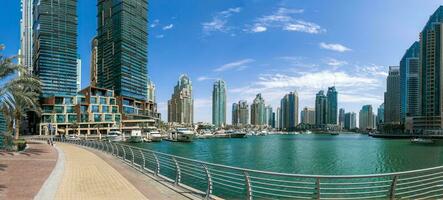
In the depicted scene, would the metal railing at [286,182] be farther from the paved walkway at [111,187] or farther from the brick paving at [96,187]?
the brick paving at [96,187]

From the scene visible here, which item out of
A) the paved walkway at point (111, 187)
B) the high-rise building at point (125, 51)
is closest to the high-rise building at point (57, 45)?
the high-rise building at point (125, 51)

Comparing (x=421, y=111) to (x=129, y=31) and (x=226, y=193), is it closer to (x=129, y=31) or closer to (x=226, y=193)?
(x=129, y=31)

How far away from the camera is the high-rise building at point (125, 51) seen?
17825 cm

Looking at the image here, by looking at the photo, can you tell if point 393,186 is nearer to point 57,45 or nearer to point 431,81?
point 57,45

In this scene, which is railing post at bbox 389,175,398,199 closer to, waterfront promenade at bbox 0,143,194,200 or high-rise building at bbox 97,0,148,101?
waterfront promenade at bbox 0,143,194,200

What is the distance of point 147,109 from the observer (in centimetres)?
17600

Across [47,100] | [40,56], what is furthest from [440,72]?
[40,56]

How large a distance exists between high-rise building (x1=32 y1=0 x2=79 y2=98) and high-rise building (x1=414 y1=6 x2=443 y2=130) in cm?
16197

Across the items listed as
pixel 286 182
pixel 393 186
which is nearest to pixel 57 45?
pixel 286 182

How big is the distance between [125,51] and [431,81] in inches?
5812

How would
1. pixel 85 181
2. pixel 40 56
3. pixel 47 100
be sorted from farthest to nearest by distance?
pixel 40 56
pixel 47 100
pixel 85 181

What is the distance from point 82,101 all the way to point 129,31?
200 feet

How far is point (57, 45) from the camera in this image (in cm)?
16725

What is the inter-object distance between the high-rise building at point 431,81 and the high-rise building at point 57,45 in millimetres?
161967
